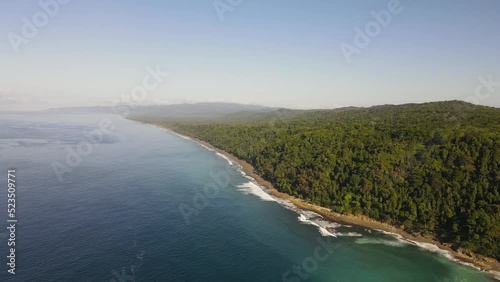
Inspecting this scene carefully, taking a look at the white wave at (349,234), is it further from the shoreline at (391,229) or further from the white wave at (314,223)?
the shoreline at (391,229)

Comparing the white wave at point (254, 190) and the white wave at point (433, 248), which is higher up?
the white wave at point (254, 190)

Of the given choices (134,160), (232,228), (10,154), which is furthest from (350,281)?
(10,154)

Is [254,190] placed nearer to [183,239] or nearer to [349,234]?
[349,234]

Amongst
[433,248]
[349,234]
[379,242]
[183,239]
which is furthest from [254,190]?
[433,248]

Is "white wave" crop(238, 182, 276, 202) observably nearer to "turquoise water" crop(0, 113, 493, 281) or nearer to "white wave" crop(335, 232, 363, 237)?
"turquoise water" crop(0, 113, 493, 281)

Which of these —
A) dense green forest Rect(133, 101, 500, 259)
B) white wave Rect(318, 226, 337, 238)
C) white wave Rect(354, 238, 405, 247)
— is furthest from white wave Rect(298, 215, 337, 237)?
dense green forest Rect(133, 101, 500, 259)

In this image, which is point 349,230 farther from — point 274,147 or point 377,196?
point 274,147

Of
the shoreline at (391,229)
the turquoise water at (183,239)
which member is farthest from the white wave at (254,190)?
the shoreline at (391,229)
